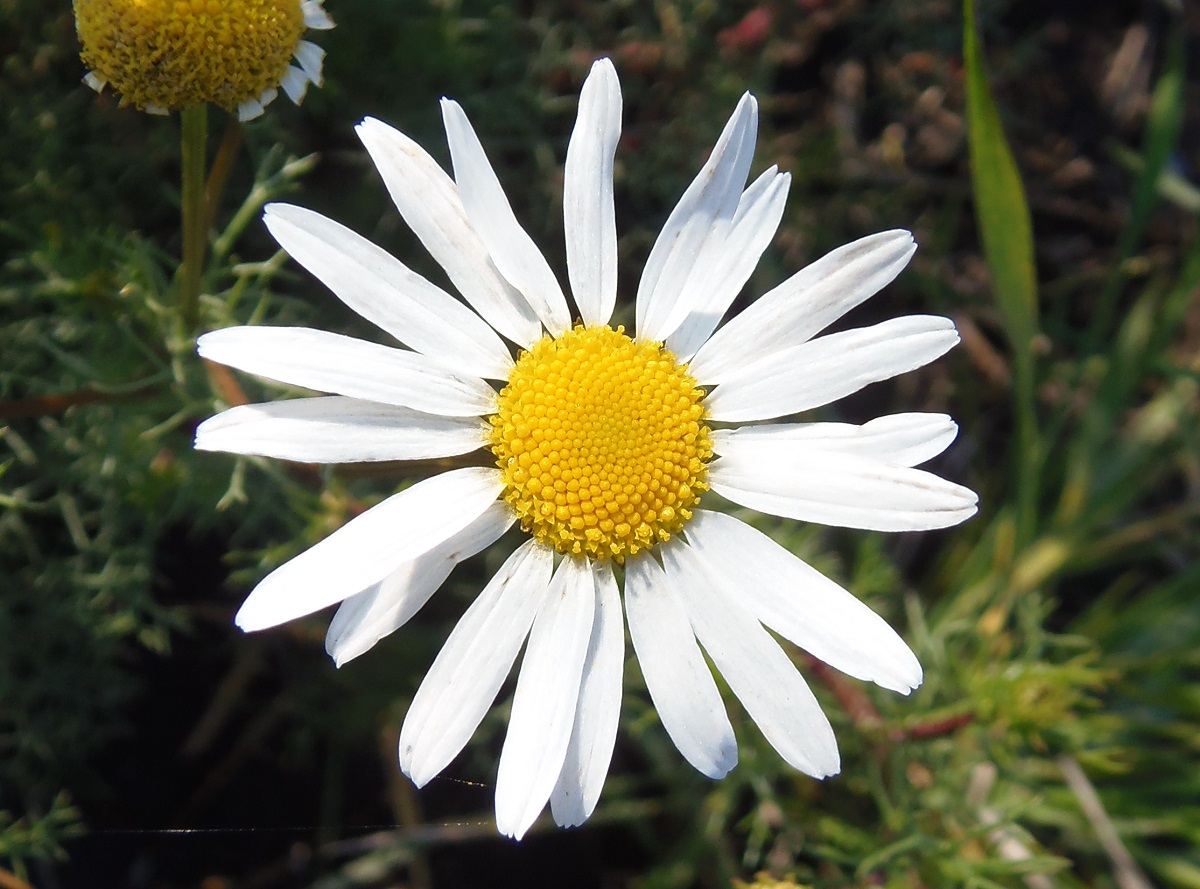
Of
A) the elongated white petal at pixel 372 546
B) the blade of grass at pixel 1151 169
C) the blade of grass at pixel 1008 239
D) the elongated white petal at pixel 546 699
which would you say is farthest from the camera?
the blade of grass at pixel 1151 169

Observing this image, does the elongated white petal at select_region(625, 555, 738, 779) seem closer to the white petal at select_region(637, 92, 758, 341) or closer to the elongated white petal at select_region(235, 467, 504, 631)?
the elongated white petal at select_region(235, 467, 504, 631)

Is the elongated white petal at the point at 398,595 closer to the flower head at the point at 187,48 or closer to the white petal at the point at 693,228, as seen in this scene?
the white petal at the point at 693,228

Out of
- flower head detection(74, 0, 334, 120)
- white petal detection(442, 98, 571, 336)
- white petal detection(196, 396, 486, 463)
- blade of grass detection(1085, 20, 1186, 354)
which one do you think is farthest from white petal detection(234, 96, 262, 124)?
blade of grass detection(1085, 20, 1186, 354)

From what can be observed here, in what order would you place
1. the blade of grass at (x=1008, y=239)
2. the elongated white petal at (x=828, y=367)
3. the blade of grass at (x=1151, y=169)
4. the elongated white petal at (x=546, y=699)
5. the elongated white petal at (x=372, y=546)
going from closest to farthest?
the elongated white petal at (x=372, y=546)
the elongated white petal at (x=546, y=699)
the elongated white petal at (x=828, y=367)
the blade of grass at (x=1008, y=239)
the blade of grass at (x=1151, y=169)

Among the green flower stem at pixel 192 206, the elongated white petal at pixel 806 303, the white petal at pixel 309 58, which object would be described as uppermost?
the white petal at pixel 309 58

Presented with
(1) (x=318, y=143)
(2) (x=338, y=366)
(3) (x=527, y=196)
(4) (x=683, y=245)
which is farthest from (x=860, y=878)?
(1) (x=318, y=143)

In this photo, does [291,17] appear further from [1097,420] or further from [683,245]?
[1097,420]

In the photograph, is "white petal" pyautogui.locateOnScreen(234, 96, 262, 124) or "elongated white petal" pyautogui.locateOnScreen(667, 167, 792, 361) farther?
"elongated white petal" pyautogui.locateOnScreen(667, 167, 792, 361)

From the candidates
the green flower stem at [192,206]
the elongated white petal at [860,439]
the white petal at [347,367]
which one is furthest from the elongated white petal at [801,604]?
the green flower stem at [192,206]
